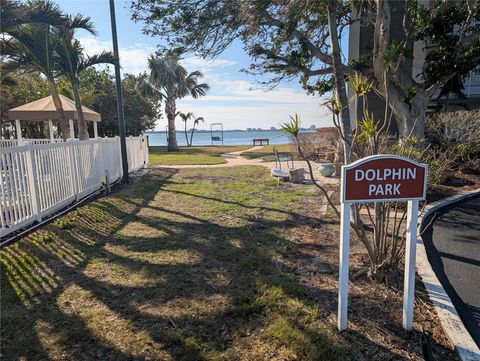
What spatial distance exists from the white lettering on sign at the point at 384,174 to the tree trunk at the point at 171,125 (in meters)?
25.6

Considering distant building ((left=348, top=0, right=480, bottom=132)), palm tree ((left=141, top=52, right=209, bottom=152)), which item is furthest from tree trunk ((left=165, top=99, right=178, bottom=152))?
distant building ((left=348, top=0, right=480, bottom=132))

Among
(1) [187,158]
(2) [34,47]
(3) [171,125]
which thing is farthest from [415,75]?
(3) [171,125]

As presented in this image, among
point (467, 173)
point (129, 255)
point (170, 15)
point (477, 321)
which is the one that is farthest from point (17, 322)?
point (467, 173)

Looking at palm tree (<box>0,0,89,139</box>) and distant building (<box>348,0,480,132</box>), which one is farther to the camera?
distant building (<box>348,0,480,132</box>)

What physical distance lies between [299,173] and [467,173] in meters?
5.32

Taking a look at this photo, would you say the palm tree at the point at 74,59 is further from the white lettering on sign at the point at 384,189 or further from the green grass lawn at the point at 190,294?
the white lettering on sign at the point at 384,189

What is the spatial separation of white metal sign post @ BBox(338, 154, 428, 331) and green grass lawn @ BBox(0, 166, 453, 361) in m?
0.31

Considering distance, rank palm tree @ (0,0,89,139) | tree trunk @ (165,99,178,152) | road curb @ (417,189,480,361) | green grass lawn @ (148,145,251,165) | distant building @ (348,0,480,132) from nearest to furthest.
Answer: road curb @ (417,189,480,361) → palm tree @ (0,0,89,139) → distant building @ (348,0,480,132) → green grass lawn @ (148,145,251,165) → tree trunk @ (165,99,178,152)

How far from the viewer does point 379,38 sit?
840 cm

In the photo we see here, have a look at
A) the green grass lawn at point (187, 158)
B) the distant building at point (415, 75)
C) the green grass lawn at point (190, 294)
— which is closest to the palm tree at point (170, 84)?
the green grass lawn at point (187, 158)

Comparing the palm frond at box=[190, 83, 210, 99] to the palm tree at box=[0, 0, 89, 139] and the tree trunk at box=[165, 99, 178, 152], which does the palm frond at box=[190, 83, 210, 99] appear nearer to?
the tree trunk at box=[165, 99, 178, 152]

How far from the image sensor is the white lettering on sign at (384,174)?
2576 millimetres

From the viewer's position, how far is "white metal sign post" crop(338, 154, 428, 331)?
8.44 feet

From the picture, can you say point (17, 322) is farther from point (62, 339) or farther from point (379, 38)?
point (379, 38)
